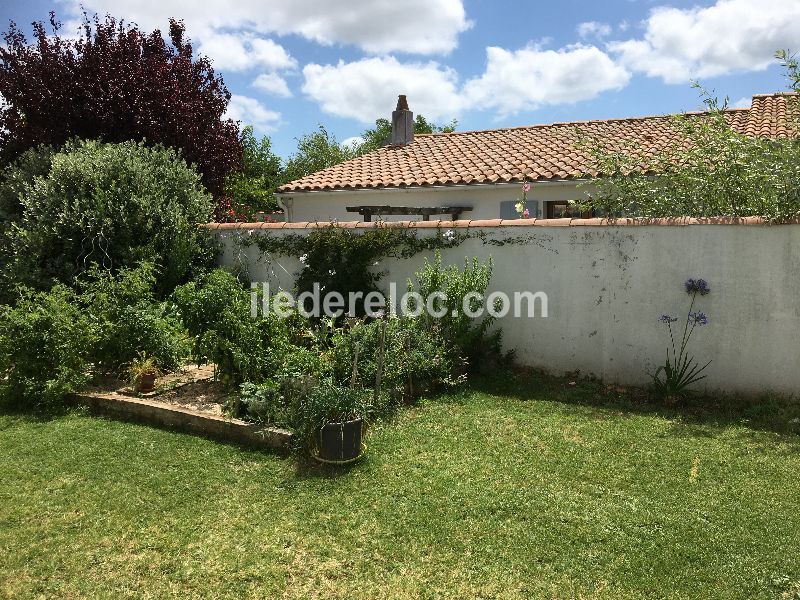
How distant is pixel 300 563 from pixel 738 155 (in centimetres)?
681

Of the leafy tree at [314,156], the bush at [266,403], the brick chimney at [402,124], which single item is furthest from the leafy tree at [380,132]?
the bush at [266,403]

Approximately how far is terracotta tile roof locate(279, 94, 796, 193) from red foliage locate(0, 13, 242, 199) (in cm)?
341

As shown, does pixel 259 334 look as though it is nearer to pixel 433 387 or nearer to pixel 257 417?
pixel 257 417

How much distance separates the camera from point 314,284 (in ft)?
29.7

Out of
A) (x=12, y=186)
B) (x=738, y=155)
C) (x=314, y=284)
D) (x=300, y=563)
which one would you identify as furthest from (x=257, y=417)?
(x=12, y=186)

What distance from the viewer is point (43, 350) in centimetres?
679

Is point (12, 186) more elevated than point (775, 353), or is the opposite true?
point (12, 186)

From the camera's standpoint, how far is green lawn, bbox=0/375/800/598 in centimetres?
354

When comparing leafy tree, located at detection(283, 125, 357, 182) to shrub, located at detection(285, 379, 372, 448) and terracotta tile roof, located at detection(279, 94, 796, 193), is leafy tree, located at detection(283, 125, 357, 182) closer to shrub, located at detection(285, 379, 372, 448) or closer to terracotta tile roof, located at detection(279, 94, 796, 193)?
terracotta tile roof, located at detection(279, 94, 796, 193)

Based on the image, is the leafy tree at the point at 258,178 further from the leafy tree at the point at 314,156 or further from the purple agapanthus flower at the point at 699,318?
the purple agapanthus flower at the point at 699,318

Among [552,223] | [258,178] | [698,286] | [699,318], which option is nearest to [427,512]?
[699,318]

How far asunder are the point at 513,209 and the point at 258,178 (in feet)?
55.9

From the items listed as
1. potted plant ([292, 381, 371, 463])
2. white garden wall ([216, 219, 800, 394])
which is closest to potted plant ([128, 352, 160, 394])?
potted plant ([292, 381, 371, 463])

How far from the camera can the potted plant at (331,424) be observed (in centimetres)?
505
